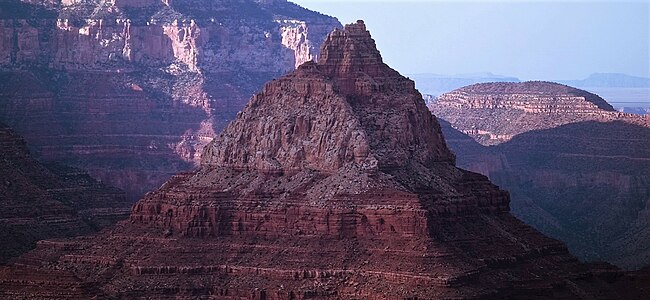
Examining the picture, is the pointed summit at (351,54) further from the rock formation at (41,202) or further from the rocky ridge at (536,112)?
the rocky ridge at (536,112)

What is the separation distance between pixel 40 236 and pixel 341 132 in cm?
2619

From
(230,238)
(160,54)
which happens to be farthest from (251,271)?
(160,54)

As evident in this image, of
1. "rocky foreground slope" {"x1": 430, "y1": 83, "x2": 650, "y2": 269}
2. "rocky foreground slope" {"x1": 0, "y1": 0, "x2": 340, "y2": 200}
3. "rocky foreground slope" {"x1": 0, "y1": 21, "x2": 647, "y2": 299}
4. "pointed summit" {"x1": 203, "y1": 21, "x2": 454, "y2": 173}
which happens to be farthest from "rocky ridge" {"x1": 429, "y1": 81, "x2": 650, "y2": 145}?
"rocky foreground slope" {"x1": 0, "y1": 21, "x2": 647, "y2": 299}

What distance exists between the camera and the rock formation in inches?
5576

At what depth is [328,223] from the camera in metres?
116

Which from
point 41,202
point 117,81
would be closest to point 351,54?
point 41,202

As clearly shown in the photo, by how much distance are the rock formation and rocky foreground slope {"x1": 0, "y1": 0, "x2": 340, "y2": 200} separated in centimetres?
2267

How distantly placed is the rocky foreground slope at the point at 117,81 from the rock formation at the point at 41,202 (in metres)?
22.7

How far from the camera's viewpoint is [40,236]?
463 feet

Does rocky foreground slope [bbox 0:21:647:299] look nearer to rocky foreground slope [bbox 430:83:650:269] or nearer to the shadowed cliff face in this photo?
rocky foreground slope [bbox 430:83:650:269]

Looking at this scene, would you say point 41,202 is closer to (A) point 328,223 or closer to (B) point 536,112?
(A) point 328,223

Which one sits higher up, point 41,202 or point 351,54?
point 351,54

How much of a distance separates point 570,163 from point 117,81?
98.9ft

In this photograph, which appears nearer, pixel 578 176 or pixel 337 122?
pixel 337 122
